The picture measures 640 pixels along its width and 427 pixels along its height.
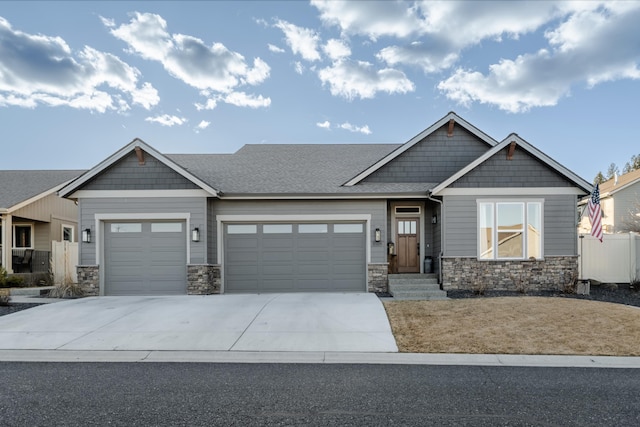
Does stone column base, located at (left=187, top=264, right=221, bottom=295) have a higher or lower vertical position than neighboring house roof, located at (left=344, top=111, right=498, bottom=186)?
lower

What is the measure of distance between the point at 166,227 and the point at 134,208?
1.20 meters

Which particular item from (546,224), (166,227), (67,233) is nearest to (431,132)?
(546,224)

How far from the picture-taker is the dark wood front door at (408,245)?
563 inches

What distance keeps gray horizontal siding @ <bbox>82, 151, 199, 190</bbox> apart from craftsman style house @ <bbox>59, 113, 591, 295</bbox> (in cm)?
3

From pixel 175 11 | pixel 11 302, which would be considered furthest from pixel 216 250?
pixel 175 11

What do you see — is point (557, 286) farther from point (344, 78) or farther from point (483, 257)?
point (344, 78)

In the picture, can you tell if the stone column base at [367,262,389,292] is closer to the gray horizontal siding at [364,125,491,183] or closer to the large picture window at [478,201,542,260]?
the large picture window at [478,201,542,260]

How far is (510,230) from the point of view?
508 inches

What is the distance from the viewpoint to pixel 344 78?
794 inches

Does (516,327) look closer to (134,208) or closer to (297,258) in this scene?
(297,258)

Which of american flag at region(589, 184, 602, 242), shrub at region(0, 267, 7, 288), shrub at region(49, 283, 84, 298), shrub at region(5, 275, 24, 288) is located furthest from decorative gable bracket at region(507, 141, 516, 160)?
shrub at region(0, 267, 7, 288)

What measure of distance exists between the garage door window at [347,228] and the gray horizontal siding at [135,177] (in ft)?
17.2

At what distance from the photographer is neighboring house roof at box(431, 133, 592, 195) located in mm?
12609

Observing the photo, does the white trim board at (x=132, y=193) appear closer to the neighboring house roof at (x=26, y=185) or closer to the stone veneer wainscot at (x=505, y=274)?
the neighboring house roof at (x=26, y=185)
